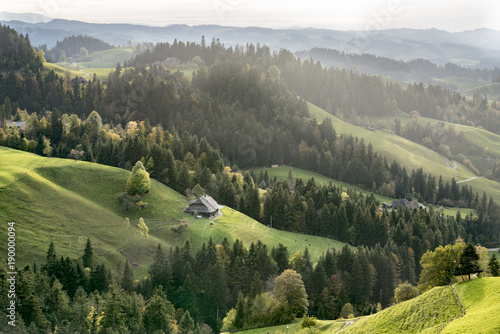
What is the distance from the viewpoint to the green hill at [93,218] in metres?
89.7

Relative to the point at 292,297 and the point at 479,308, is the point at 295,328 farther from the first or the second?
the point at 479,308

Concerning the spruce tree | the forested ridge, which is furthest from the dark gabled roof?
the spruce tree

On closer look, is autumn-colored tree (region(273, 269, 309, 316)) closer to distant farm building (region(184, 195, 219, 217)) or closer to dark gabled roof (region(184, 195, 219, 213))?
distant farm building (region(184, 195, 219, 217))

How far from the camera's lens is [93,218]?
101 meters

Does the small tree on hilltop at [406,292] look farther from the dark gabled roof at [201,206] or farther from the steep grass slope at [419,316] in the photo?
the dark gabled roof at [201,206]

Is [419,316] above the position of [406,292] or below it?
above

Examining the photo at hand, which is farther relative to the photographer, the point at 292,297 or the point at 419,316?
the point at 292,297

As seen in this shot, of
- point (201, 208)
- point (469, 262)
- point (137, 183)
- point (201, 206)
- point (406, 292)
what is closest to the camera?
point (469, 262)

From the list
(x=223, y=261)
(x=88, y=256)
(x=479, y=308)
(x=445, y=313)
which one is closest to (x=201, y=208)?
(x=223, y=261)

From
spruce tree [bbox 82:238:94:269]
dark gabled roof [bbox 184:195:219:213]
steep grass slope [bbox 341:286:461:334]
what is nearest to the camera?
steep grass slope [bbox 341:286:461:334]

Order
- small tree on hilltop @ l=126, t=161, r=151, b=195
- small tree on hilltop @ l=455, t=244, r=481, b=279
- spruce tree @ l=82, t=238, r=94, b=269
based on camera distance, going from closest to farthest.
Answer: small tree on hilltop @ l=455, t=244, r=481, b=279 < spruce tree @ l=82, t=238, r=94, b=269 < small tree on hilltop @ l=126, t=161, r=151, b=195

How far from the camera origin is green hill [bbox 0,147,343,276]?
8969 centimetres

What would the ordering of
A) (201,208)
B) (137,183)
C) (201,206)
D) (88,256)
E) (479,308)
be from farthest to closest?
(201,206) → (201,208) → (137,183) → (88,256) → (479,308)

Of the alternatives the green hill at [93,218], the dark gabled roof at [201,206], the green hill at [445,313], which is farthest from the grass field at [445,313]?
the dark gabled roof at [201,206]
